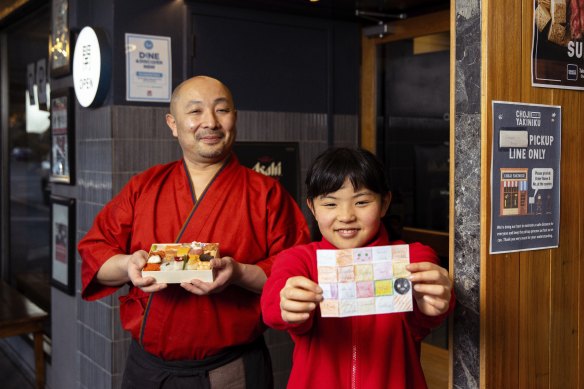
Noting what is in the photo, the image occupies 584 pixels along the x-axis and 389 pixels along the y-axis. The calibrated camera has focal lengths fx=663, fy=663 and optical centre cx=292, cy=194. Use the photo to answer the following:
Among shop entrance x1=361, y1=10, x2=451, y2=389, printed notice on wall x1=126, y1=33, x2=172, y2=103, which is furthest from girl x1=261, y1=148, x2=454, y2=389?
shop entrance x1=361, y1=10, x2=451, y2=389

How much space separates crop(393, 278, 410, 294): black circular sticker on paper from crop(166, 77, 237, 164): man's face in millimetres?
916

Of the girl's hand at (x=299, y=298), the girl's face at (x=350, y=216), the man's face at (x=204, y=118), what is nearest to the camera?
the girl's hand at (x=299, y=298)

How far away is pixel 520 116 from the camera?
5.92 feet

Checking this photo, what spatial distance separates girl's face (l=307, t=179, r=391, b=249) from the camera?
4.81ft

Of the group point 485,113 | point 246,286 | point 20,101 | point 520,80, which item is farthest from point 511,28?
point 20,101

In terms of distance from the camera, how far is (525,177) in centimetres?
184

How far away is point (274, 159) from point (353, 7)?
90cm

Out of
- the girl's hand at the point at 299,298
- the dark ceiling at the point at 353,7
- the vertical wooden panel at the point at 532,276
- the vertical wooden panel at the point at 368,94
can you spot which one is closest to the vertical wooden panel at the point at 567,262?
the vertical wooden panel at the point at 532,276

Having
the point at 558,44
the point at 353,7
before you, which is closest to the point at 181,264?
the point at 558,44

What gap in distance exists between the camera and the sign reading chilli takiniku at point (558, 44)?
1.85 m

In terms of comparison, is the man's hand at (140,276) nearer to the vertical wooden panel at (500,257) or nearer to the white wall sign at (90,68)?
the vertical wooden panel at (500,257)

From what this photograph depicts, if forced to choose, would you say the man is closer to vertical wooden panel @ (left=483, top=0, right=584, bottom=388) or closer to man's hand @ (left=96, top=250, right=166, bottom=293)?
man's hand @ (left=96, top=250, right=166, bottom=293)

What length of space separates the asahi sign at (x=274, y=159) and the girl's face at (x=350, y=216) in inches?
78.1

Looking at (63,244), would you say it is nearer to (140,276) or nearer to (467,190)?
(140,276)
